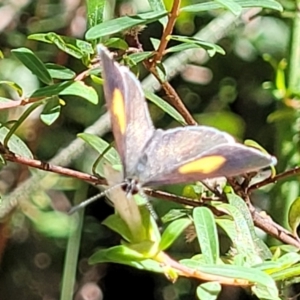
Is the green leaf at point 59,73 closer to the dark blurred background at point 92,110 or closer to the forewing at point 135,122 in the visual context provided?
the forewing at point 135,122

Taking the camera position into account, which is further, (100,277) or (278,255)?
(100,277)

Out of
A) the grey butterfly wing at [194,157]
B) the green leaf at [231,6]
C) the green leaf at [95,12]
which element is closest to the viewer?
the grey butterfly wing at [194,157]

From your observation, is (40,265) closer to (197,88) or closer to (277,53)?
(197,88)

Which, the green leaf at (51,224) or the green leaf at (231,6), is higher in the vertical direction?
the green leaf at (231,6)

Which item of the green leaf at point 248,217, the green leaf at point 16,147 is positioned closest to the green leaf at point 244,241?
the green leaf at point 248,217

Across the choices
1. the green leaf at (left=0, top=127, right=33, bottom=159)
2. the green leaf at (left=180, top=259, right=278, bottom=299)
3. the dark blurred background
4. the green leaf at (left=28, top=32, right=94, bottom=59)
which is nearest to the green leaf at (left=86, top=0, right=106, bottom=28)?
the green leaf at (left=28, top=32, right=94, bottom=59)

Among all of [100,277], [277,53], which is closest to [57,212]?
[100,277]
